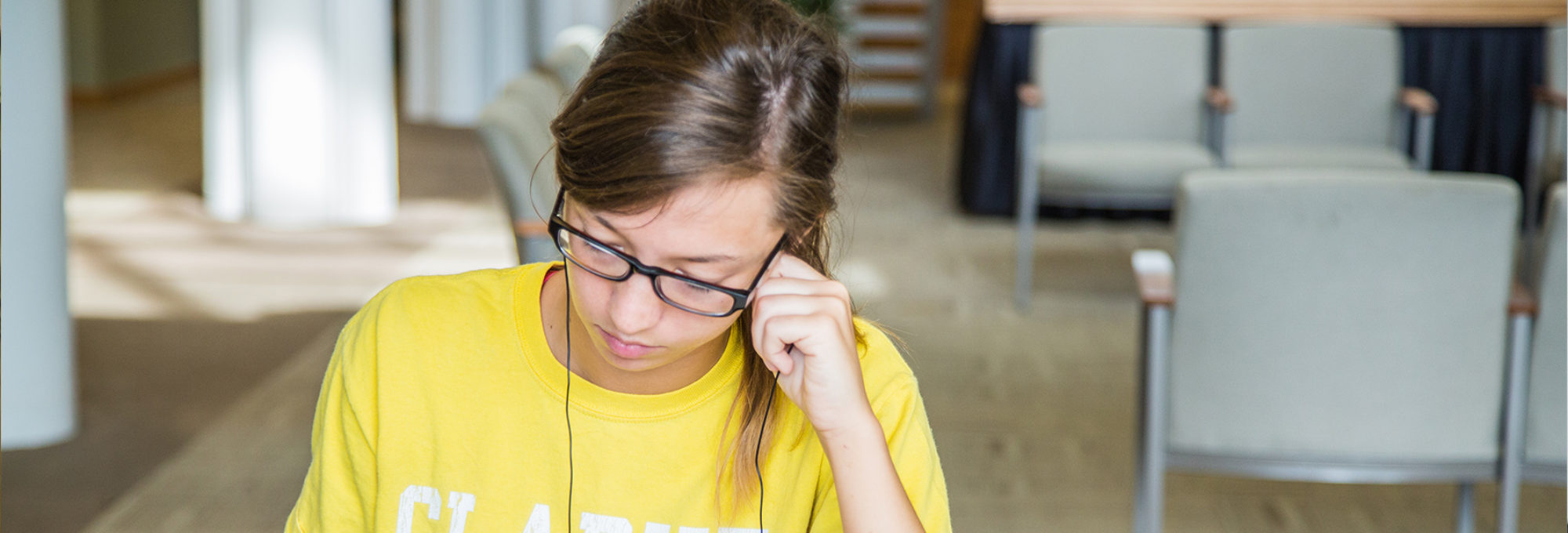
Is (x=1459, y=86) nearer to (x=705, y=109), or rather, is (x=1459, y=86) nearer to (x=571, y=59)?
(x=571, y=59)

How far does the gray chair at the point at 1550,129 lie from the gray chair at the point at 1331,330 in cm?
256

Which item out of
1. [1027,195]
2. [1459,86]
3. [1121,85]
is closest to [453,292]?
[1027,195]

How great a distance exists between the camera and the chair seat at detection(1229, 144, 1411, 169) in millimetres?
3914

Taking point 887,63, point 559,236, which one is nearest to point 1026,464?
point 559,236

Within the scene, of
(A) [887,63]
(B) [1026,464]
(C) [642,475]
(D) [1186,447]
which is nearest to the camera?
(C) [642,475]

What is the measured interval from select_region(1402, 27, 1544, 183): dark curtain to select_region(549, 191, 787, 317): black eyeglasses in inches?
190

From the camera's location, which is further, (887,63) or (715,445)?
(887,63)

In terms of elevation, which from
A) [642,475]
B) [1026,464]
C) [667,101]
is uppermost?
[667,101]

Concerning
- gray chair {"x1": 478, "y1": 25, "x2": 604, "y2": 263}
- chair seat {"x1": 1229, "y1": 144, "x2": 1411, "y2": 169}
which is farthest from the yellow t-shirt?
chair seat {"x1": 1229, "y1": 144, "x2": 1411, "y2": 169}

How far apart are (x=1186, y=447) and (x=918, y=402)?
1050 mm

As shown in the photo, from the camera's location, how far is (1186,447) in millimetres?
1955

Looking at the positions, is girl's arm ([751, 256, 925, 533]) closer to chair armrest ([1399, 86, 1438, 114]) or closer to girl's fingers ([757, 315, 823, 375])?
girl's fingers ([757, 315, 823, 375])

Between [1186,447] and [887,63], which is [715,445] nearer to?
[1186,447]

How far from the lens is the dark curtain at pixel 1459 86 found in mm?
4996
